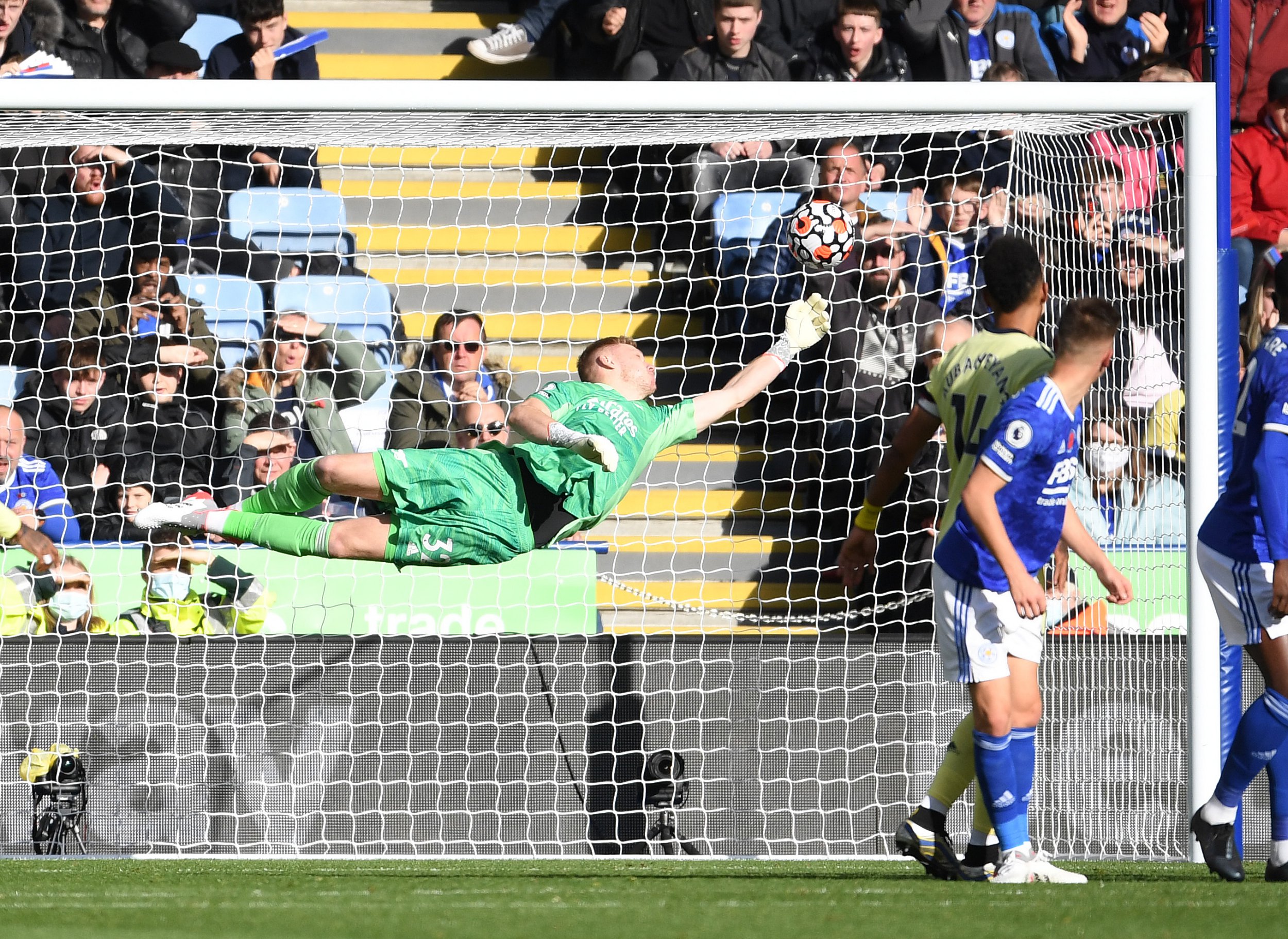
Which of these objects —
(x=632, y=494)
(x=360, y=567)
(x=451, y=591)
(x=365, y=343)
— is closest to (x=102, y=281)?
(x=365, y=343)

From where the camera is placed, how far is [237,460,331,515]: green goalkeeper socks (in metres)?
5.04

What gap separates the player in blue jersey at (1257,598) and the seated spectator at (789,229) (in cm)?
295

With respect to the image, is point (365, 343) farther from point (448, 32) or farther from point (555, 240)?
point (448, 32)

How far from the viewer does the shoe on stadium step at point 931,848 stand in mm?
4234

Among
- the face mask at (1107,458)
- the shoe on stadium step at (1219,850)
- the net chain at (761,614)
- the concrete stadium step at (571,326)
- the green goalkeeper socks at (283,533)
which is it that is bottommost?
the shoe on stadium step at (1219,850)

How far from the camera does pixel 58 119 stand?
564 centimetres

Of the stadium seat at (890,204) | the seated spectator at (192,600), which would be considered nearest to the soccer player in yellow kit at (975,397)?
the stadium seat at (890,204)

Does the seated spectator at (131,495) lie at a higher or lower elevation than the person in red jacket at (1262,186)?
lower

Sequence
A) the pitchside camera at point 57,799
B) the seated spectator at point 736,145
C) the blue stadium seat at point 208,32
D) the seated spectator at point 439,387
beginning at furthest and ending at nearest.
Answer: the blue stadium seat at point 208,32, the seated spectator at point 736,145, the seated spectator at point 439,387, the pitchside camera at point 57,799

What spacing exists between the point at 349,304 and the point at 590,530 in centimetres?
186

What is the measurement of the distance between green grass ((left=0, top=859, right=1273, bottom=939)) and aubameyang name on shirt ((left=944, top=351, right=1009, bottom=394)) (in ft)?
4.44

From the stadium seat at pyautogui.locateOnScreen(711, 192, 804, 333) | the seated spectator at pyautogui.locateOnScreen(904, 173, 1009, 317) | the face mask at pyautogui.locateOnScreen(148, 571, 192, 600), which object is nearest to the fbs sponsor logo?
the face mask at pyautogui.locateOnScreen(148, 571, 192, 600)

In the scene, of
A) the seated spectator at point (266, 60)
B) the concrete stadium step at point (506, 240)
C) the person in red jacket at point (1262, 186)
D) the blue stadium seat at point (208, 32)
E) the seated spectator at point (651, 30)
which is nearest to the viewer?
the concrete stadium step at point (506, 240)

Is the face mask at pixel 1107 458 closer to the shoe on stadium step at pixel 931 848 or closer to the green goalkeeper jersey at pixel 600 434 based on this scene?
the green goalkeeper jersey at pixel 600 434
